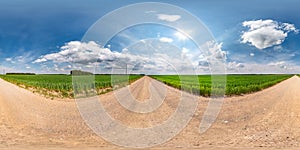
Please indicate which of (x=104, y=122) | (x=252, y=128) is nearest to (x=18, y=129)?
(x=104, y=122)

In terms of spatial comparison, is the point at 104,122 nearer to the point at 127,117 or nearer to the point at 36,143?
the point at 127,117

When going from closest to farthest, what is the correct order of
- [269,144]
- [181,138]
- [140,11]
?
[140,11], [269,144], [181,138]

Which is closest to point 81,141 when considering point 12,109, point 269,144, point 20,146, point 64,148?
point 64,148

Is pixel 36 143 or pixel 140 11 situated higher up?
pixel 140 11

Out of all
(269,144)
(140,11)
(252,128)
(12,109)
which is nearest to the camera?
(140,11)

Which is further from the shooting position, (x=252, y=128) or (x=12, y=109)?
(x=12, y=109)

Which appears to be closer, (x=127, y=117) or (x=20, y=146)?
(x=20, y=146)

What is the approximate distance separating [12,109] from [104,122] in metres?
8.93

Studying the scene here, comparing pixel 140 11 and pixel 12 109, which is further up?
pixel 140 11

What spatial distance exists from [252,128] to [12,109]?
46.9ft

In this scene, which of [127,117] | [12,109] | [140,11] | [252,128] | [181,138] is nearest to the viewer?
[140,11]

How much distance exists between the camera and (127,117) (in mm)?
16859

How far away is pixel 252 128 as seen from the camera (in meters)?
15.1

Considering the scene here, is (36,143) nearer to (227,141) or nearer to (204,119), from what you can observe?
(227,141)
